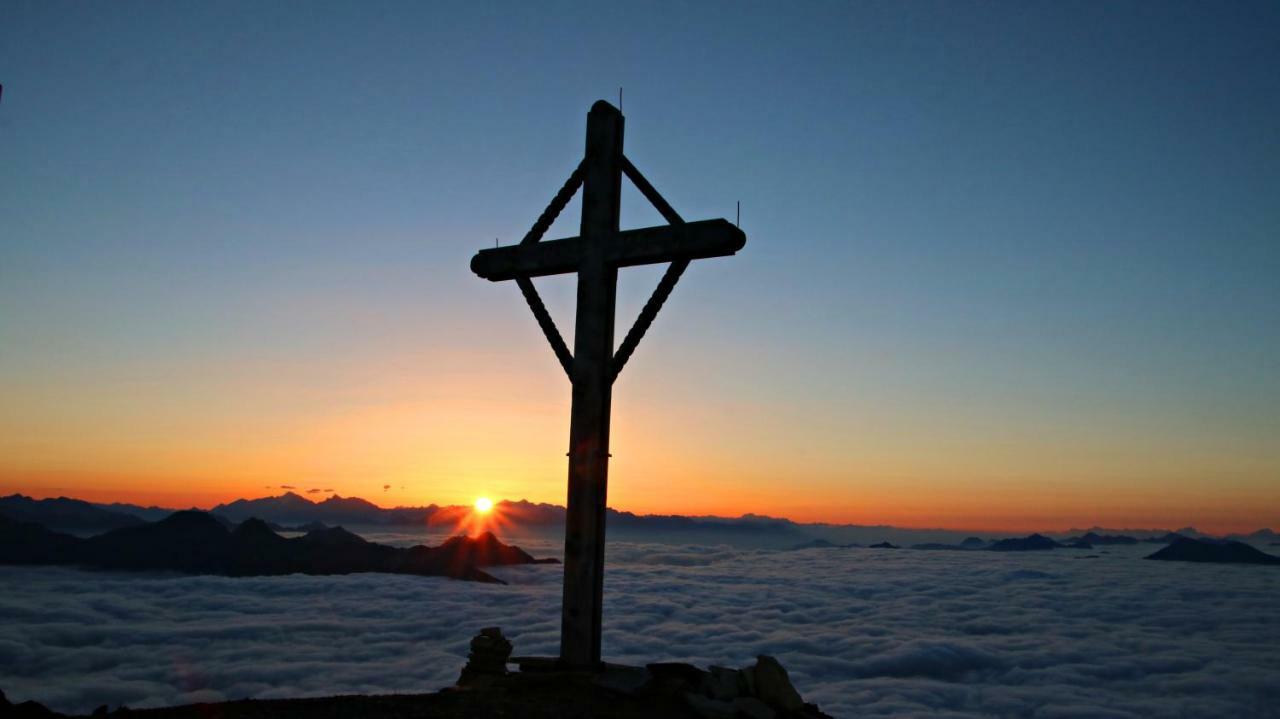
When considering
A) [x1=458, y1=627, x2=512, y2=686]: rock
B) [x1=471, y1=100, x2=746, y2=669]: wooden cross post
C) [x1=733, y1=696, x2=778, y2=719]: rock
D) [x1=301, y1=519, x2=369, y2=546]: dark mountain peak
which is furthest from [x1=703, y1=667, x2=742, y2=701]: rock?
[x1=301, y1=519, x2=369, y2=546]: dark mountain peak

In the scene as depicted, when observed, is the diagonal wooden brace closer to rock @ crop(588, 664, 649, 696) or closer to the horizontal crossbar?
the horizontal crossbar

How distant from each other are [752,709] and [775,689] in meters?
0.58

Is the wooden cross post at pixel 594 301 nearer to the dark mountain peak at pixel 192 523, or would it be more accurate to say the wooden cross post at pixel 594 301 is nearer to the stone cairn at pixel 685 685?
the stone cairn at pixel 685 685

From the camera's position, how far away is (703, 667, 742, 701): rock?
640cm

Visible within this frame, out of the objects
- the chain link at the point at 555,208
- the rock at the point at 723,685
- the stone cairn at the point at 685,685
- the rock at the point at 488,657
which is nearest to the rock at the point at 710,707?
the stone cairn at the point at 685,685

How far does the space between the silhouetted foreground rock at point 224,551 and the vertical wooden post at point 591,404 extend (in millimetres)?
124773

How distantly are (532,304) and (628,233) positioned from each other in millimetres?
1322

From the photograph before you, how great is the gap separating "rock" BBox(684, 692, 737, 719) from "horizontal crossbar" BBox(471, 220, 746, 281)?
381 centimetres

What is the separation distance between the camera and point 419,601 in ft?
302

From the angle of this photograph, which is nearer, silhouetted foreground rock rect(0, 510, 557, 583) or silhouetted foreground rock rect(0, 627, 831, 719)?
silhouetted foreground rock rect(0, 627, 831, 719)

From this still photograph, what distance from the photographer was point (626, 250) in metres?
7.59

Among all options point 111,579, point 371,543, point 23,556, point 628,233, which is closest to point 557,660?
point 628,233

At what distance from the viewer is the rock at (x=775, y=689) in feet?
21.4

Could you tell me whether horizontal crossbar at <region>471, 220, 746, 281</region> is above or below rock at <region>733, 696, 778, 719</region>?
above
